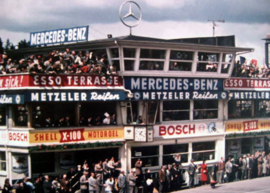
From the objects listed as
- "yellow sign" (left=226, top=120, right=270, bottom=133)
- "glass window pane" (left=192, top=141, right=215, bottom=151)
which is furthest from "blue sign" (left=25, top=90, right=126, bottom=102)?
"yellow sign" (left=226, top=120, right=270, bottom=133)

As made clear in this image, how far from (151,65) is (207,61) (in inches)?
178

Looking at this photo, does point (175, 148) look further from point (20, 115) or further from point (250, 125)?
point (20, 115)

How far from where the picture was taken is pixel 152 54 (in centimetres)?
2880

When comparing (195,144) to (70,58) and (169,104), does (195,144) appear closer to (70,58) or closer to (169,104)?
(169,104)

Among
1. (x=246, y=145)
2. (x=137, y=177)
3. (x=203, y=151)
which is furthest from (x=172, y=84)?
(x=246, y=145)

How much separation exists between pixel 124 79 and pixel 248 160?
425 inches

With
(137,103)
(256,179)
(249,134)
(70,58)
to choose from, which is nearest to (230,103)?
(249,134)

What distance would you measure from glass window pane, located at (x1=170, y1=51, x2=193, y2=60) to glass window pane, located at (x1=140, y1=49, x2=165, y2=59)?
0.75m

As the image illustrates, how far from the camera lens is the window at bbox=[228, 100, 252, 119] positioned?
110 ft

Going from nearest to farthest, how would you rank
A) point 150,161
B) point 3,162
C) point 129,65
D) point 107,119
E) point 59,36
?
point 3,162 → point 107,119 → point 129,65 → point 150,161 → point 59,36

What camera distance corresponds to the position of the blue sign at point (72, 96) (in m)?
24.5

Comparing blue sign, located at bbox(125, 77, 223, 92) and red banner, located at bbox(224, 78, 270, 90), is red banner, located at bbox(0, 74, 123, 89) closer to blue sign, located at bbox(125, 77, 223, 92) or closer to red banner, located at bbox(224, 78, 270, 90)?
blue sign, located at bbox(125, 77, 223, 92)

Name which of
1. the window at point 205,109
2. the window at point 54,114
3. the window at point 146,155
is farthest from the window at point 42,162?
the window at point 205,109

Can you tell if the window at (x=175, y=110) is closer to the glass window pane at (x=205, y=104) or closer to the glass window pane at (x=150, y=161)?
the glass window pane at (x=205, y=104)
